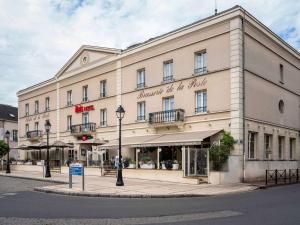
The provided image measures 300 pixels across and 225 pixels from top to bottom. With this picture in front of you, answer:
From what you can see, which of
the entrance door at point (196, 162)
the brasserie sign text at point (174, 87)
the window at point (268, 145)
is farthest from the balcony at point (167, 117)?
the window at point (268, 145)

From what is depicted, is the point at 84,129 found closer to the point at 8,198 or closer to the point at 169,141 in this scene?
the point at 169,141

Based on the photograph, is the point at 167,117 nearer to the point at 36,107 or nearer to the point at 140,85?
the point at 140,85

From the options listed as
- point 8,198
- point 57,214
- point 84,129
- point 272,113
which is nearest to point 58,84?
point 84,129

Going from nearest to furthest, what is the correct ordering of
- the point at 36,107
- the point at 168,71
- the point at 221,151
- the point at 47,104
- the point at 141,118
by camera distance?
the point at 221,151
the point at 168,71
the point at 141,118
the point at 47,104
the point at 36,107

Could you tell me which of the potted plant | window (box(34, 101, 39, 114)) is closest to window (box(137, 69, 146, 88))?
the potted plant

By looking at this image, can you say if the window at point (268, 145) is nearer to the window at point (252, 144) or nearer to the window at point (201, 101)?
the window at point (252, 144)

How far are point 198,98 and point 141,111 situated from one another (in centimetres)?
565

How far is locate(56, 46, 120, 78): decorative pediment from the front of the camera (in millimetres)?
32750

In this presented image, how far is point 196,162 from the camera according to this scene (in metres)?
22.0

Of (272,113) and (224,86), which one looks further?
(272,113)

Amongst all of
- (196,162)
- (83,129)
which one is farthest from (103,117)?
(196,162)

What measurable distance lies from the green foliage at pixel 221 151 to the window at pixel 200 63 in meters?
4.57

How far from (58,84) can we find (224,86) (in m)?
20.6

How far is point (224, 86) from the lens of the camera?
23047 mm
